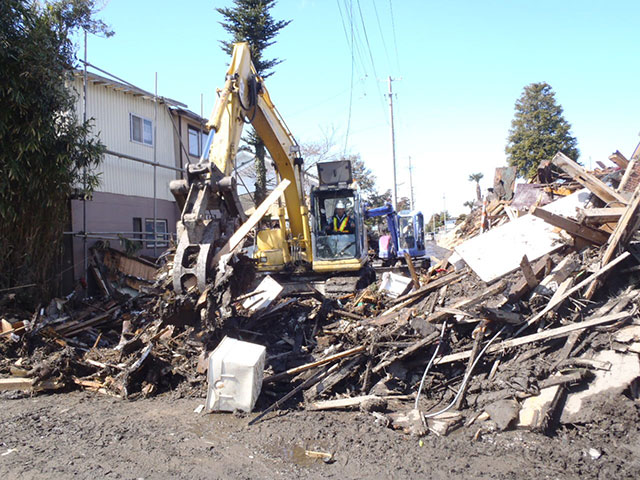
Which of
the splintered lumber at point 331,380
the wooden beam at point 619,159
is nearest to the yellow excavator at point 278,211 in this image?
the splintered lumber at point 331,380

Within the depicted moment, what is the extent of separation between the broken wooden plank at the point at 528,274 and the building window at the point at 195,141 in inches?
534

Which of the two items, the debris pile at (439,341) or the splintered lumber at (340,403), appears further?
the splintered lumber at (340,403)

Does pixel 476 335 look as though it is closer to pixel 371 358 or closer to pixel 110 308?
pixel 371 358

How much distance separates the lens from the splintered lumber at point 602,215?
21.9 feet

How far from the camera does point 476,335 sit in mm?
5906

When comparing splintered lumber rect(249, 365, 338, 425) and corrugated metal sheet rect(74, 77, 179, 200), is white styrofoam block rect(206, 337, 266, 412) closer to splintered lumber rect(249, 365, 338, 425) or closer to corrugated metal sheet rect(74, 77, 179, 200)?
splintered lumber rect(249, 365, 338, 425)

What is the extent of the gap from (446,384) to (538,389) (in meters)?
1.16

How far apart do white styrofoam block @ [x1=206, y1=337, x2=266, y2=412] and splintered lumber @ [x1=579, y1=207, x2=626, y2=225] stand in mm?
5414

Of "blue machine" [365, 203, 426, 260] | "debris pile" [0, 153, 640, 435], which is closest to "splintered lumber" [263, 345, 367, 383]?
"debris pile" [0, 153, 640, 435]

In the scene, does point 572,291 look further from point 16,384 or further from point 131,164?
point 131,164

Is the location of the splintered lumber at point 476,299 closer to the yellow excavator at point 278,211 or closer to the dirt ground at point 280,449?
the dirt ground at point 280,449

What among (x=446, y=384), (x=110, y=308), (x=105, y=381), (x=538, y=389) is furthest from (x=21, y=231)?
(x=538, y=389)

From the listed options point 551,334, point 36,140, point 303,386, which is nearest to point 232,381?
point 303,386

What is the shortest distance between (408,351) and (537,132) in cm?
3241
